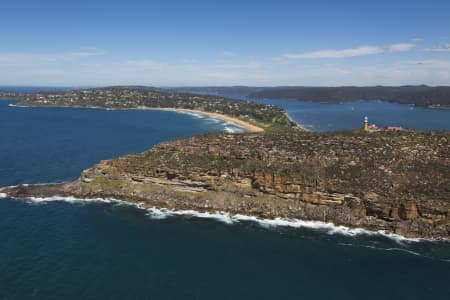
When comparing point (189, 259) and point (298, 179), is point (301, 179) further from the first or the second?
point (189, 259)

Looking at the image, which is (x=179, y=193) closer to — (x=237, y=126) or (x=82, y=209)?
(x=82, y=209)

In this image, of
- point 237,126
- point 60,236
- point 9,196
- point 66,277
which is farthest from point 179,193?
point 237,126

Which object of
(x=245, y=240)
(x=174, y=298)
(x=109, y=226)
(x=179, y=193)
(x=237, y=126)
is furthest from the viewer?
(x=237, y=126)

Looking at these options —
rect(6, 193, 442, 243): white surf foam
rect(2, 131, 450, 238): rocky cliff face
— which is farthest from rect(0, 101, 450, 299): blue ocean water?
rect(2, 131, 450, 238): rocky cliff face

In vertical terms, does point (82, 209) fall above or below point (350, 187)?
below

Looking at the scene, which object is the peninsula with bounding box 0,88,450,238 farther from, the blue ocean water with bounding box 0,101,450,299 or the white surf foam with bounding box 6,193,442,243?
the blue ocean water with bounding box 0,101,450,299

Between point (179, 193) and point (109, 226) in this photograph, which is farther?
point (179, 193)

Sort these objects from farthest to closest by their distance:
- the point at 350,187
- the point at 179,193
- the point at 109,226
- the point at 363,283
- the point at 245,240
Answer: the point at 179,193 → the point at 350,187 → the point at 109,226 → the point at 245,240 → the point at 363,283
